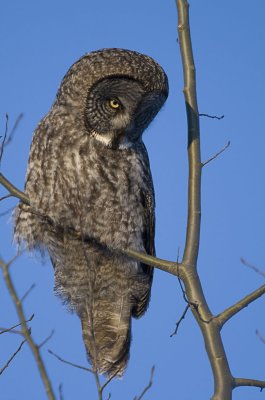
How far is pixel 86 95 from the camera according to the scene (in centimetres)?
503

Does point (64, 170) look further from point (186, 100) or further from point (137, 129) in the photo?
point (186, 100)

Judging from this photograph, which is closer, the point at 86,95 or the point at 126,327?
the point at 86,95

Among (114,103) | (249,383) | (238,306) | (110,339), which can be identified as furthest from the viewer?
(110,339)

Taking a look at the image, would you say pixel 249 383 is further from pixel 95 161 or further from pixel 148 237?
pixel 148 237

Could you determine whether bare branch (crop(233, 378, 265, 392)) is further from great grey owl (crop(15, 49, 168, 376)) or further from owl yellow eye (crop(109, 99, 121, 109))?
owl yellow eye (crop(109, 99, 121, 109))

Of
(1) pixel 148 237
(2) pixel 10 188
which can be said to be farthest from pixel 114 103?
(2) pixel 10 188

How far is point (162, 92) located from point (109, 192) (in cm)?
79

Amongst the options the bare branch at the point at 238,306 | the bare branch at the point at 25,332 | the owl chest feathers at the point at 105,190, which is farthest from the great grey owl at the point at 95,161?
the bare branch at the point at 25,332

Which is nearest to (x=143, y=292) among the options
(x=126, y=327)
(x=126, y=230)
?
(x=126, y=327)

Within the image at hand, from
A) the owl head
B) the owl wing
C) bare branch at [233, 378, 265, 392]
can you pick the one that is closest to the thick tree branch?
bare branch at [233, 378, 265, 392]

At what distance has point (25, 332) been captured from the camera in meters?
2.72

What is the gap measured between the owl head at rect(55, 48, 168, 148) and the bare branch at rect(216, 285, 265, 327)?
188cm

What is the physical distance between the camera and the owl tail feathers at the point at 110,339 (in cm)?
587

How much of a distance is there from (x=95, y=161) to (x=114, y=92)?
51 centimetres
